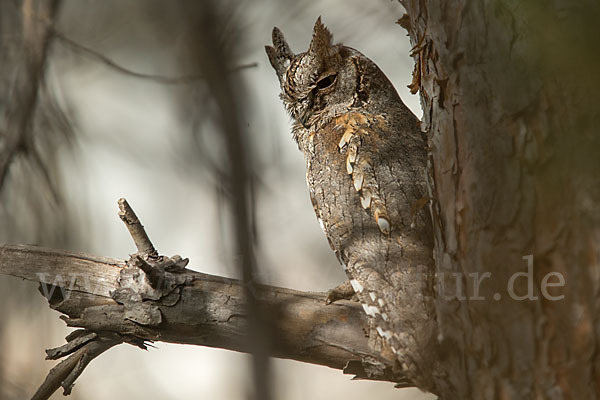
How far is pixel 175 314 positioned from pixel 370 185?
79cm

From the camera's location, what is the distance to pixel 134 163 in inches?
159

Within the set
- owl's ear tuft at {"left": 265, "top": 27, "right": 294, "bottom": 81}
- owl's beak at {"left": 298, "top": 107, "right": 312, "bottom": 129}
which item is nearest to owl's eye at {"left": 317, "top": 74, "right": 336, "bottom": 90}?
owl's beak at {"left": 298, "top": 107, "right": 312, "bottom": 129}

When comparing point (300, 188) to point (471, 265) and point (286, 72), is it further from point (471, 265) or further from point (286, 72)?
point (471, 265)

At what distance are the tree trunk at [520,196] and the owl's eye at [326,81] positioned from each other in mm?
831

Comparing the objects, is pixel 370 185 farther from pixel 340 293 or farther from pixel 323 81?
pixel 323 81

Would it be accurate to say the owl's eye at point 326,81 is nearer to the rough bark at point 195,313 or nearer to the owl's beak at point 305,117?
the owl's beak at point 305,117

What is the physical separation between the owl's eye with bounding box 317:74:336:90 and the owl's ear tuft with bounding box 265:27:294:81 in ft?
1.09

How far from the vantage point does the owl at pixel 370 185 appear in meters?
Result: 1.73

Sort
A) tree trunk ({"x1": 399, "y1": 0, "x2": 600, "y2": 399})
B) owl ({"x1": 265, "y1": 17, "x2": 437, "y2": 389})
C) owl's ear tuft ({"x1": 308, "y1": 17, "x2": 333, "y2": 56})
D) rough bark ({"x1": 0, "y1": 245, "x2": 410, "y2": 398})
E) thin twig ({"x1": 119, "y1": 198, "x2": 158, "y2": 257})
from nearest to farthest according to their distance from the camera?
tree trunk ({"x1": 399, "y1": 0, "x2": 600, "y2": 399}) < owl ({"x1": 265, "y1": 17, "x2": 437, "y2": 389}) < rough bark ({"x1": 0, "y1": 245, "x2": 410, "y2": 398}) < thin twig ({"x1": 119, "y1": 198, "x2": 158, "y2": 257}) < owl's ear tuft ({"x1": 308, "y1": 17, "x2": 333, "y2": 56})

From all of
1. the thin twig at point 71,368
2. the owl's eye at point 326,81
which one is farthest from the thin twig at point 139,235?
the owl's eye at point 326,81

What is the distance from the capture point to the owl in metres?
1.73

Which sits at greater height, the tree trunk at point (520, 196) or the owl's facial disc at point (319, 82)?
the owl's facial disc at point (319, 82)

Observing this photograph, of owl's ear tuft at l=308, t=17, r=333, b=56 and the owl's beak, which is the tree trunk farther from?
the owl's beak

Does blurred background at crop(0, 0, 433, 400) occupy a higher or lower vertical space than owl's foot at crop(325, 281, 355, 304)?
Answer: higher
